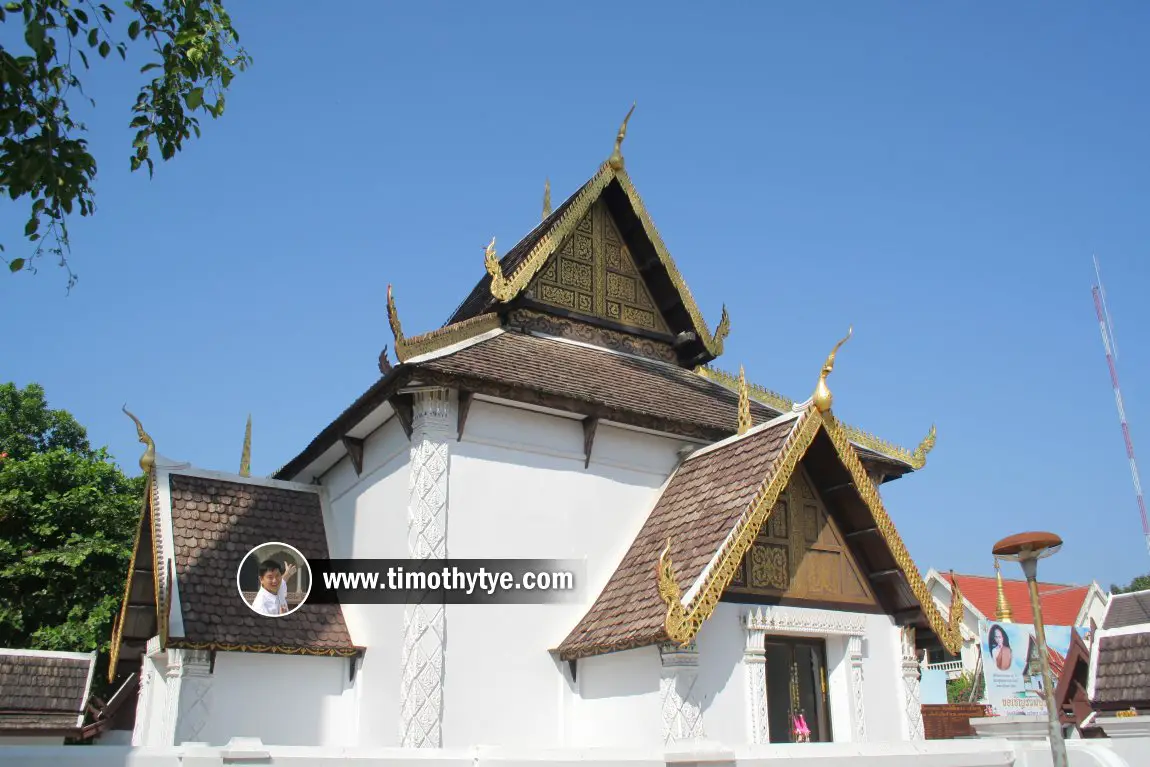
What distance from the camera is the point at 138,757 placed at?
21.3 feet

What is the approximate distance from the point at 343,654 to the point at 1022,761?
736cm

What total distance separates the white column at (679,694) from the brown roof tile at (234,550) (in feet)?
13.5

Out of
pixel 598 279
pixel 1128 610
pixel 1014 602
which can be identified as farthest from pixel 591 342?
pixel 1014 602

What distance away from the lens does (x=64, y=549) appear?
20.8 metres

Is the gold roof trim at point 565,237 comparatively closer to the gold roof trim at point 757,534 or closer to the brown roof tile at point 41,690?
the gold roof trim at point 757,534

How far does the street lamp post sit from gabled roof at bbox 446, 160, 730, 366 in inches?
302

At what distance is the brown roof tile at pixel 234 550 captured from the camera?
36.6ft

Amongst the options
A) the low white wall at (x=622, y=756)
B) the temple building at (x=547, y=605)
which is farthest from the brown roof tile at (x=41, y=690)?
the low white wall at (x=622, y=756)

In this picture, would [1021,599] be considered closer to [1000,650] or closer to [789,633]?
[1000,650]

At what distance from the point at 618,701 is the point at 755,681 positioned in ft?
4.67

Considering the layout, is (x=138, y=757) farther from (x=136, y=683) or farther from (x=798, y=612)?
(x=136, y=683)

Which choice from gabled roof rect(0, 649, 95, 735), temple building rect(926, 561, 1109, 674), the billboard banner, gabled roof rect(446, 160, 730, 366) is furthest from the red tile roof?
gabled roof rect(0, 649, 95, 735)

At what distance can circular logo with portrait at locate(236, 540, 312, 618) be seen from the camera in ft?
38.4

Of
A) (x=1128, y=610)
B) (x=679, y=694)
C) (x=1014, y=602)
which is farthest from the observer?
(x=1014, y=602)
